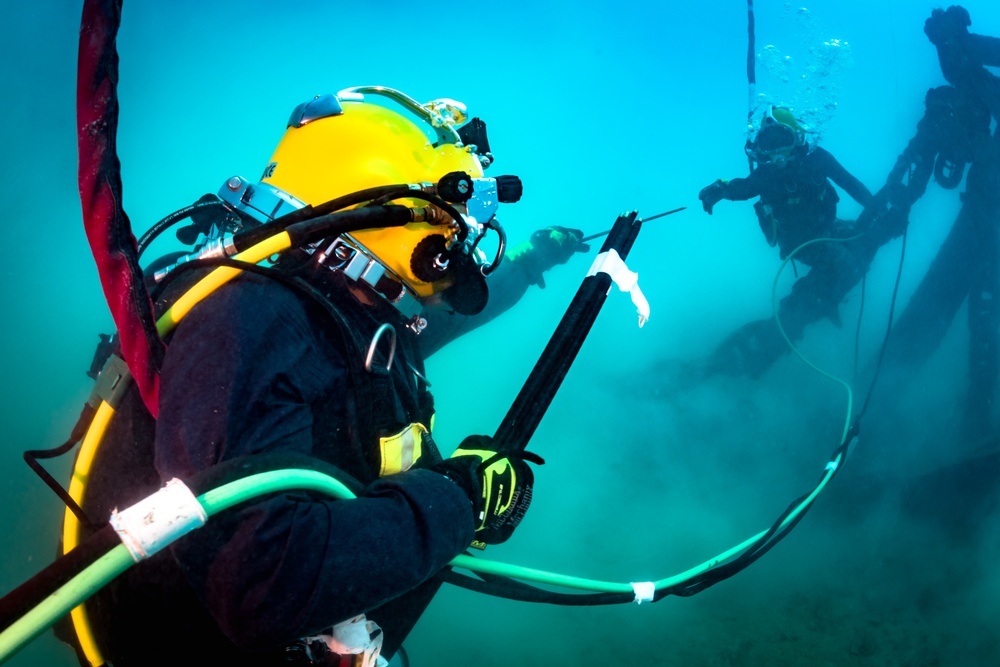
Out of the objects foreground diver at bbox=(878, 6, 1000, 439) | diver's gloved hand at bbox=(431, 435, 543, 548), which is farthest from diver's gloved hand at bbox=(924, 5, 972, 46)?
diver's gloved hand at bbox=(431, 435, 543, 548)

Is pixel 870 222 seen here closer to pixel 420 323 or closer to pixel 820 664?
pixel 820 664

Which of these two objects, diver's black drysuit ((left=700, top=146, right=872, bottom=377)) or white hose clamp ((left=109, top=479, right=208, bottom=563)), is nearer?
white hose clamp ((left=109, top=479, right=208, bottom=563))

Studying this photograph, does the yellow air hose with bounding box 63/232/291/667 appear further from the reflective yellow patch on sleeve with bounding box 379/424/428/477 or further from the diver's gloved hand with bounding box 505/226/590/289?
the diver's gloved hand with bounding box 505/226/590/289

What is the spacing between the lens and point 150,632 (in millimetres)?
1538

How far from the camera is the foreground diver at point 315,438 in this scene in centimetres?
125

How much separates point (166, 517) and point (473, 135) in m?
1.96

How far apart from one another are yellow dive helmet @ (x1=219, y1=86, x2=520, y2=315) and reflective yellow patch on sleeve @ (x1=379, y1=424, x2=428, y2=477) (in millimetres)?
526

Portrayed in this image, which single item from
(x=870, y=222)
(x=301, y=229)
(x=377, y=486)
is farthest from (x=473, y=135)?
(x=870, y=222)

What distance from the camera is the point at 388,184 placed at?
196 cm

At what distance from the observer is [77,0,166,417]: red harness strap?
3.73 ft

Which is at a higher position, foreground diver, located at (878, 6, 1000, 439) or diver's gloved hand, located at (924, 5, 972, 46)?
diver's gloved hand, located at (924, 5, 972, 46)

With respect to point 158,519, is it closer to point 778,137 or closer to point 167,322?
point 167,322

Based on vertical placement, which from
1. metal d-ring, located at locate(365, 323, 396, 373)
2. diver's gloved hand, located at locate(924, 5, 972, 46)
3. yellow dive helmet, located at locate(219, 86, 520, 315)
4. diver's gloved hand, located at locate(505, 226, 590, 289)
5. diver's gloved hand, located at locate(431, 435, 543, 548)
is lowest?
diver's gloved hand, located at locate(431, 435, 543, 548)

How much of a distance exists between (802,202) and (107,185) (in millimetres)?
9711
